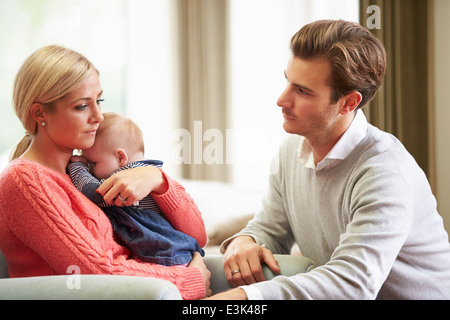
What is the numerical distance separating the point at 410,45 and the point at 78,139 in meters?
1.95

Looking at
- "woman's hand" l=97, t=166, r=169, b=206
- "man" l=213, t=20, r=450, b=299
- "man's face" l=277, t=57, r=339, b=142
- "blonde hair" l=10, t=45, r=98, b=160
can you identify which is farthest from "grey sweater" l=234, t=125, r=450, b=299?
"blonde hair" l=10, t=45, r=98, b=160

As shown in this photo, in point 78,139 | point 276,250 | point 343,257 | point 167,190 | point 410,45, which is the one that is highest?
point 410,45

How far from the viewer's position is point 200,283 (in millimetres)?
1264

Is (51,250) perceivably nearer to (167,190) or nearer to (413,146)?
(167,190)

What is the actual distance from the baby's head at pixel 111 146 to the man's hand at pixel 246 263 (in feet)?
1.29

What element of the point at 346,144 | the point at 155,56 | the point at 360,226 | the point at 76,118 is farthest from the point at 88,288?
the point at 155,56

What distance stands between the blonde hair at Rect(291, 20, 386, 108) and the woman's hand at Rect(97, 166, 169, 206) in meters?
0.54

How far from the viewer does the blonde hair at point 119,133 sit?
1295mm

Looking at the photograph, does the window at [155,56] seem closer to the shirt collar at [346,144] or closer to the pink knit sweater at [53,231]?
the shirt collar at [346,144]

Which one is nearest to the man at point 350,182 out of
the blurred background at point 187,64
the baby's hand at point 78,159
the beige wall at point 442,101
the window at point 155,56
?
the baby's hand at point 78,159

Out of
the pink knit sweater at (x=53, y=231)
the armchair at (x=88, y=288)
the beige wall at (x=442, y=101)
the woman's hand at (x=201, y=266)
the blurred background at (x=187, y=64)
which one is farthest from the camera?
the blurred background at (x=187, y=64)

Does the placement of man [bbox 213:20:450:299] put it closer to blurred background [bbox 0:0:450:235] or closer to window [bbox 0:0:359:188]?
blurred background [bbox 0:0:450:235]

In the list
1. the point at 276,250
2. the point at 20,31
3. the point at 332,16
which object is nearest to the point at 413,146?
the point at 332,16

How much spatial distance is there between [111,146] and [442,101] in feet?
5.96
